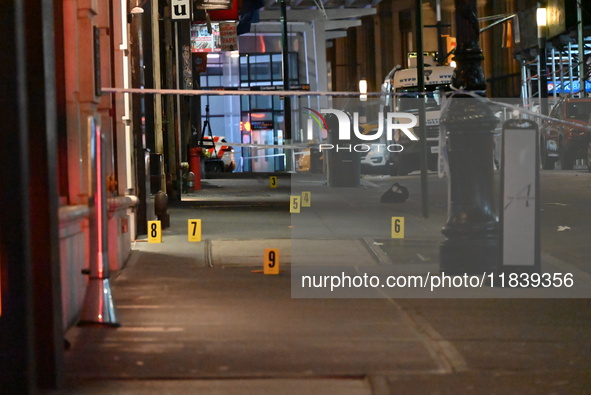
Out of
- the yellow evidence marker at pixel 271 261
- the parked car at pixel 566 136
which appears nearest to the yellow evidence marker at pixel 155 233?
the yellow evidence marker at pixel 271 261

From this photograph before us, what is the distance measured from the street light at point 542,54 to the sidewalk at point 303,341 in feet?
83.2

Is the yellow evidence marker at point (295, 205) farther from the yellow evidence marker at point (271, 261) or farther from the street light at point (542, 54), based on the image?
the street light at point (542, 54)

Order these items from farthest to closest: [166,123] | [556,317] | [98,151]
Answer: [166,123] → [556,317] → [98,151]

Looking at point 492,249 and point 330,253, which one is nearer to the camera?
point 492,249

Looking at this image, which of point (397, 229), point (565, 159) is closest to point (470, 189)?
point (397, 229)

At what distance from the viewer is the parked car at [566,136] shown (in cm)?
3152

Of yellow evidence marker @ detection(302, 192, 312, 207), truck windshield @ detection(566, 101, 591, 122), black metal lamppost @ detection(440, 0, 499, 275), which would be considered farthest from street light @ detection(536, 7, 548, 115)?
black metal lamppost @ detection(440, 0, 499, 275)

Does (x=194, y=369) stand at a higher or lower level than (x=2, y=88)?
lower

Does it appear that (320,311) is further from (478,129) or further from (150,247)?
(150,247)

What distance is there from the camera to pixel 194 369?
6.06 m

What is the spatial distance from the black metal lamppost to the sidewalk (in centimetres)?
123

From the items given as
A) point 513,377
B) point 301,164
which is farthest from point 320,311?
A: point 301,164

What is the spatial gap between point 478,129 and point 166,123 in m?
12.1

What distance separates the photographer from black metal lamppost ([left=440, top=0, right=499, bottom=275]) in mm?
9734
